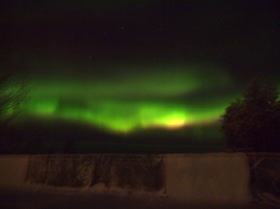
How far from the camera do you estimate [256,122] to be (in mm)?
21047

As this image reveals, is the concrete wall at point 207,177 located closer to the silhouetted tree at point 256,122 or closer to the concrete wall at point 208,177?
the concrete wall at point 208,177

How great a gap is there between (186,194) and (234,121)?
430 inches

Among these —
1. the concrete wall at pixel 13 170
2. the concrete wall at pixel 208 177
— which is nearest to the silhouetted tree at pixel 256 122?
the concrete wall at pixel 208 177

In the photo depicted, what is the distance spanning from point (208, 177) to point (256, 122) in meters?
9.53

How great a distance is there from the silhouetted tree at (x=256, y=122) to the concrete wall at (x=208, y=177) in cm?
904

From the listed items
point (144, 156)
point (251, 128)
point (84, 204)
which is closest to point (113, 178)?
point (144, 156)

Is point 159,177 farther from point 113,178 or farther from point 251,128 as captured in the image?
point 251,128

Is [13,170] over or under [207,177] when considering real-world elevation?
over

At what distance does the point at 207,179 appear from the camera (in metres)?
13.2

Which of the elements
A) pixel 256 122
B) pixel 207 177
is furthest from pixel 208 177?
pixel 256 122

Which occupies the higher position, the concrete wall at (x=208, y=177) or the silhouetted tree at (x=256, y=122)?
the silhouetted tree at (x=256, y=122)

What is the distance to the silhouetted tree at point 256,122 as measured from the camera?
20641 mm

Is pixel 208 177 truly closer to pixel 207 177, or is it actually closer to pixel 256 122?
pixel 207 177

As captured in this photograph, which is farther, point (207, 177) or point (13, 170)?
point (13, 170)
